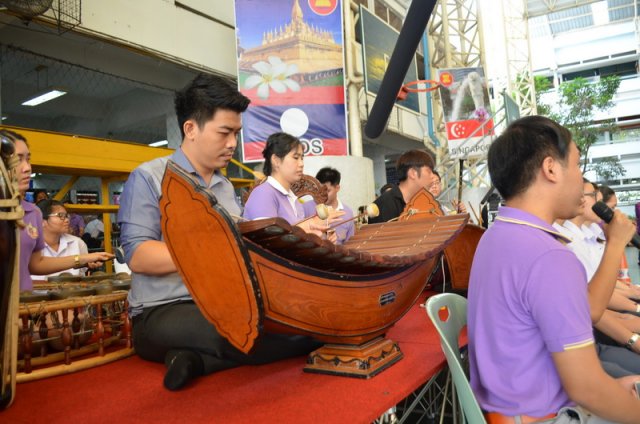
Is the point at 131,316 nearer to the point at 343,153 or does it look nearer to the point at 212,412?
the point at 212,412

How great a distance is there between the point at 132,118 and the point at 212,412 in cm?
900

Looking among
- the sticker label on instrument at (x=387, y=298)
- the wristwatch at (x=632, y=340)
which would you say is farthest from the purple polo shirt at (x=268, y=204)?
the wristwatch at (x=632, y=340)

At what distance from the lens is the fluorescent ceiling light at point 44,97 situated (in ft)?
29.2

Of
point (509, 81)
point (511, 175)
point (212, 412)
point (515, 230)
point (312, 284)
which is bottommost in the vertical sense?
point (212, 412)

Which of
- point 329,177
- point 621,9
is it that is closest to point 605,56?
point 621,9

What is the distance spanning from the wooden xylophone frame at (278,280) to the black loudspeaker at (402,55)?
5.54 feet

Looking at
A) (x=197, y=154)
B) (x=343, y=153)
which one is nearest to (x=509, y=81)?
(x=343, y=153)

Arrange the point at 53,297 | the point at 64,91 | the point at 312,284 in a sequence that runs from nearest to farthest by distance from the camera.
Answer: the point at 312,284 → the point at 53,297 → the point at 64,91

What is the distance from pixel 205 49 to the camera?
7.42 metres

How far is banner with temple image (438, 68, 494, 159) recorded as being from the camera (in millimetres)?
8570

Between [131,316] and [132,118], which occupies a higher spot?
[132,118]

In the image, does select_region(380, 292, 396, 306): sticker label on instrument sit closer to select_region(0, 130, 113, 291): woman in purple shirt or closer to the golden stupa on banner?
select_region(0, 130, 113, 291): woman in purple shirt

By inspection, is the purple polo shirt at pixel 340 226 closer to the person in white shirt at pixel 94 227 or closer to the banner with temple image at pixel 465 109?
the banner with temple image at pixel 465 109

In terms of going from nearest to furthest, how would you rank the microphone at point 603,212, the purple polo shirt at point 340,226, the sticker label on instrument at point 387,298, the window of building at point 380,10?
the microphone at point 603,212
the sticker label on instrument at point 387,298
the purple polo shirt at point 340,226
the window of building at point 380,10
